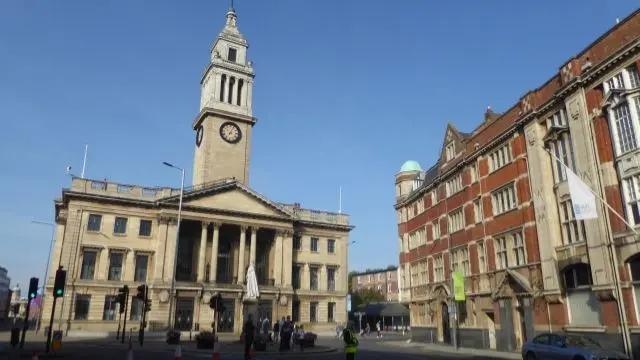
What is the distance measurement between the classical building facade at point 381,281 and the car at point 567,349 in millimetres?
89791

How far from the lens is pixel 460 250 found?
37.8 metres

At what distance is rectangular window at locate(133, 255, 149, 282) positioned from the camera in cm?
5203

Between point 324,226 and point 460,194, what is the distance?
99.2 feet

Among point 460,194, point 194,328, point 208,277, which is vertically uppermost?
point 460,194

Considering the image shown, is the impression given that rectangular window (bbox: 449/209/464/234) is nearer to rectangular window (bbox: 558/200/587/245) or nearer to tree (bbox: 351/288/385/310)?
rectangular window (bbox: 558/200/587/245)

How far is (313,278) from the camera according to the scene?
63.7 metres

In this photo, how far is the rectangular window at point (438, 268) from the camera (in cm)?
4072

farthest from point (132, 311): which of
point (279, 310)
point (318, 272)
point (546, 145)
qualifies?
point (546, 145)

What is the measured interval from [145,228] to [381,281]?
2948 inches

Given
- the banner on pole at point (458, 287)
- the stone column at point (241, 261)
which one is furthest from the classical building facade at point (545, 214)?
the stone column at point (241, 261)

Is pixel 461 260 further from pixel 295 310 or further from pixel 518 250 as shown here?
pixel 295 310

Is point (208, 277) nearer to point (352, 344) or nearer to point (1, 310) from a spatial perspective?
point (352, 344)

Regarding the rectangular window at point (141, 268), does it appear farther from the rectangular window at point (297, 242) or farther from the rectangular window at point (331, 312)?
the rectangular window at point (331, 312)

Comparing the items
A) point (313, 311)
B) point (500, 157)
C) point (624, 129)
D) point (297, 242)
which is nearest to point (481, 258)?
point (500, 157)
